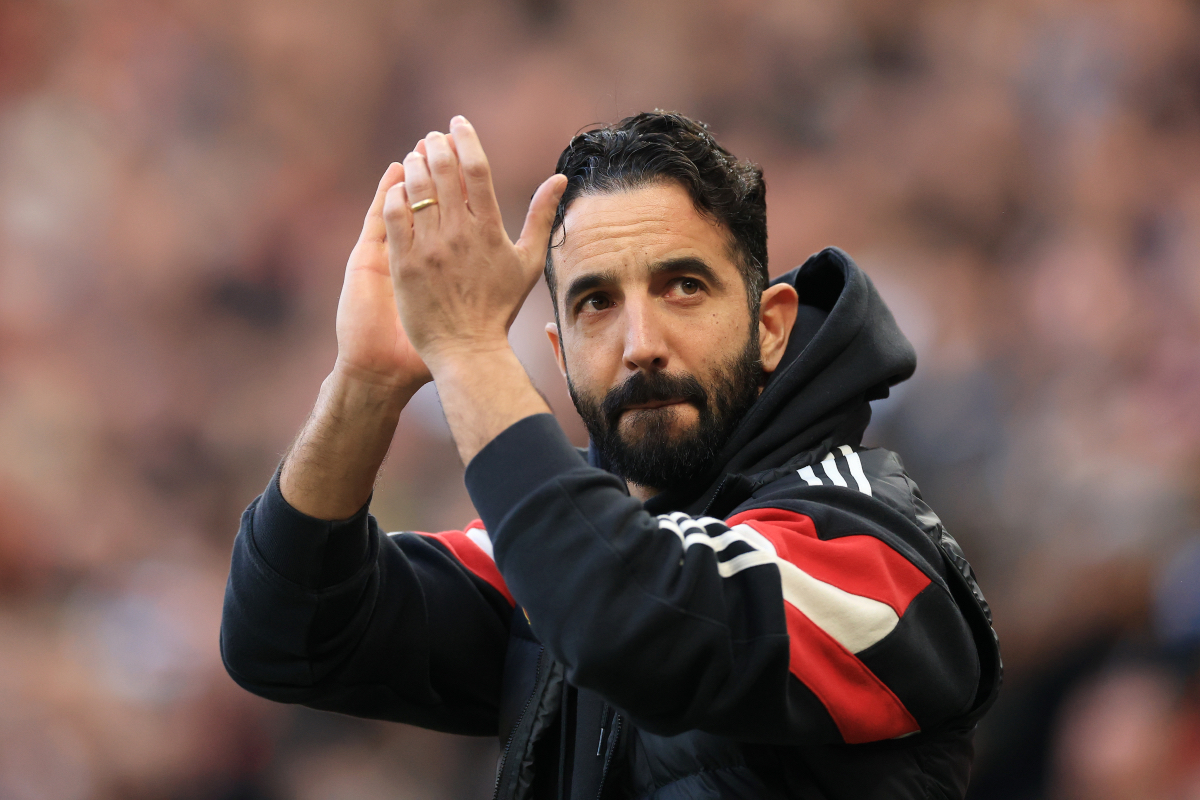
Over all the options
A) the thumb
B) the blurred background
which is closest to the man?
the thumb

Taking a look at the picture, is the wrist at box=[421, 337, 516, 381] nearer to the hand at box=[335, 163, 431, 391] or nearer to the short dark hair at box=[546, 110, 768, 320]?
the hand at box=[335, 163, 431, 391]

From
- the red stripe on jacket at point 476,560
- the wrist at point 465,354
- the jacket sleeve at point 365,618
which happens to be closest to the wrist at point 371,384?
the jacket sleeve at point 365,618

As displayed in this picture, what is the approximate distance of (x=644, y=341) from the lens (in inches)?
46.0

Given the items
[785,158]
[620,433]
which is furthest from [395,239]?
[785,158]

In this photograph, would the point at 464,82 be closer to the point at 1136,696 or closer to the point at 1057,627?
the point at 1057,627

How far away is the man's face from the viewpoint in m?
1.20

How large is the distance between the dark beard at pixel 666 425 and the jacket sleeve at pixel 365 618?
0.33m

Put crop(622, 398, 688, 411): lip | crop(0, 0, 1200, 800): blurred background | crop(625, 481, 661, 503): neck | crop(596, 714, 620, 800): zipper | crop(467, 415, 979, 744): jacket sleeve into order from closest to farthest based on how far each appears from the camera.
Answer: crop(467, 415, 979, 744): jacket sleeve → crop(596, 714, 620, 800): zipper → crop(622, 398, 688, 411): lip → crop(625, 481, 661, 503): neck → crop(0, 0, 1200, 800): blurred background

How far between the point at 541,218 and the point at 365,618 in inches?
23.9

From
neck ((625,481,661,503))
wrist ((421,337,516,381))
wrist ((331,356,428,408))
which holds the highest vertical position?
wrist ((421,337,516,381))

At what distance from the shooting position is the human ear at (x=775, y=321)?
137cm

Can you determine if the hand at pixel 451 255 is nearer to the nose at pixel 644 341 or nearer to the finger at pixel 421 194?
the finger at pixel 421 194

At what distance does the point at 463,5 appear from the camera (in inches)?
115

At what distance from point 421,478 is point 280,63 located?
1.33 metres
